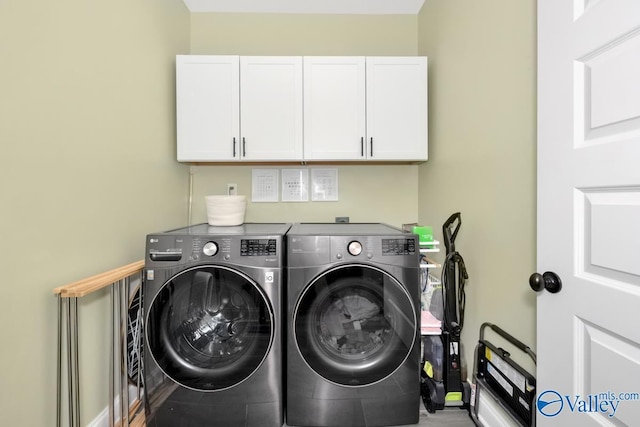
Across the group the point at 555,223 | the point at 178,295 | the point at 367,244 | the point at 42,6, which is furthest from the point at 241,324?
the point at 42,6

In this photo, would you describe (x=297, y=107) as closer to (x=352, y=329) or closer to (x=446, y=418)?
(x=352, y=329)

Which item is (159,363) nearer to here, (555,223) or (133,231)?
(133,231)

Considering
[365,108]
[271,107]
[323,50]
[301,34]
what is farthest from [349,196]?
[301,34]

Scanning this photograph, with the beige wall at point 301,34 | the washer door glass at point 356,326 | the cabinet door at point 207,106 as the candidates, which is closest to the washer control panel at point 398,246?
the washer door glass at point 356,326

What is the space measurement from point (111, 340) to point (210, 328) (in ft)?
1.50

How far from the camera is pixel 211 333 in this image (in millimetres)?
1371

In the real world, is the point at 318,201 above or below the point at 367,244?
above

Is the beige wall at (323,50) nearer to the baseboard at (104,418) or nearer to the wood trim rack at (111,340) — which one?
the wood trim rack at (111,340)

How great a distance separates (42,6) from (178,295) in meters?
1.28

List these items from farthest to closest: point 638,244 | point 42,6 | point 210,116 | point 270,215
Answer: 1. point 270,215
2. point 210,116
3. point 42,6
4. point 638,244

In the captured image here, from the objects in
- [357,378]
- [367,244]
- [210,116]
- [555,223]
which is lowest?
[357,378]

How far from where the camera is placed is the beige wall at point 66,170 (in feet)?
3.10

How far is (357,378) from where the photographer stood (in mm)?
1377

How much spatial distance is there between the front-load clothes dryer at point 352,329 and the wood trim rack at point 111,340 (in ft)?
2.63
